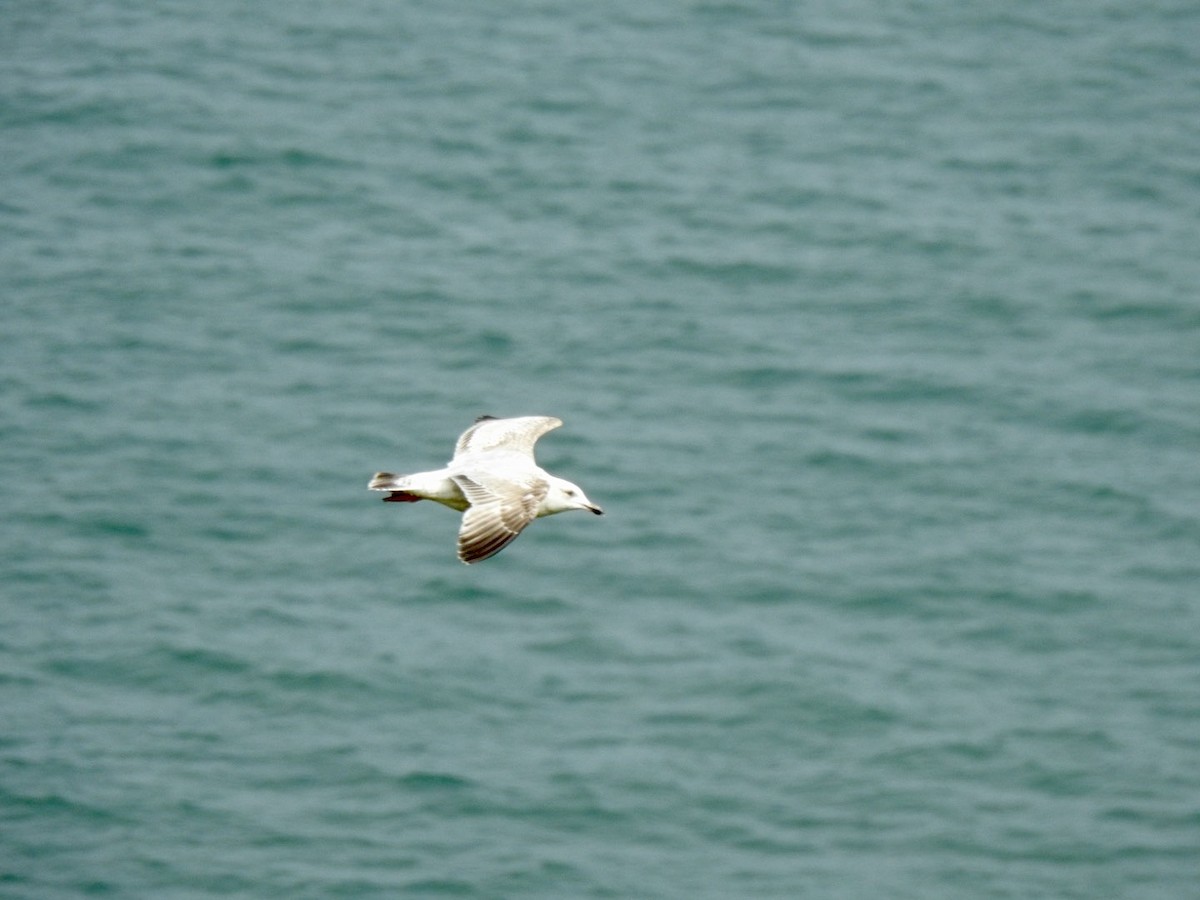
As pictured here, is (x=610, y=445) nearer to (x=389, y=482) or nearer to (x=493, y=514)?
(x=389, y=482)

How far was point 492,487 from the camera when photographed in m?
13.9

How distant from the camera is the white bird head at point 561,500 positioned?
14.5m

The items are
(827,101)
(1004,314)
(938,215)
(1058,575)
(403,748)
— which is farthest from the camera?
(827,101)

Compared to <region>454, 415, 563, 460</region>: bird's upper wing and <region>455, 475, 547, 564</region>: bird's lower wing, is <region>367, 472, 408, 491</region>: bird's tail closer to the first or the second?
<region>455, 475, 547, 564</region>: bird's lower wing

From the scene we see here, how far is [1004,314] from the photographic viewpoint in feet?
110

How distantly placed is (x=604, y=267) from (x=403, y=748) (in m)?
10.7

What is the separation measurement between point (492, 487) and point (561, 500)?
2.68 feet

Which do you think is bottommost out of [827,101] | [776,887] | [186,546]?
[776,887]

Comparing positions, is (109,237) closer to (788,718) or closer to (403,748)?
(403,748)

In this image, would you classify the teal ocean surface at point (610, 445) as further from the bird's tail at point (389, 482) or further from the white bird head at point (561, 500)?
the white bird head at point (561, 500)

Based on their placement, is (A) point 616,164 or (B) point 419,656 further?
(A) point 616,164

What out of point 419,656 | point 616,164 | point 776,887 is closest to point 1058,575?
point 776,887

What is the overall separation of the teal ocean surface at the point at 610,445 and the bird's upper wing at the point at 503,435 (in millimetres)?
10227

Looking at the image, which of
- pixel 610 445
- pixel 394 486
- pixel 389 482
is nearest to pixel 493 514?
pixel 394 486
